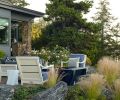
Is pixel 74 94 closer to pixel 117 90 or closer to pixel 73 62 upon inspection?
pixel 117 90

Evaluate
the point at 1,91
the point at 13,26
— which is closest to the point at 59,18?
the point at 13,26

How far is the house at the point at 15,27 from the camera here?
15710 millimetres

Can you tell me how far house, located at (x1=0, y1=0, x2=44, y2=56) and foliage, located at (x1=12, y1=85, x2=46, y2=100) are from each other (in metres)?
7.27

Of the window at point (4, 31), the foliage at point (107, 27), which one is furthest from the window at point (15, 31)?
the foliage at point (107, 27)

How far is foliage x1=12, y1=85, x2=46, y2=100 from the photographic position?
26.1 ft

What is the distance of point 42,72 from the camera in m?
9.31

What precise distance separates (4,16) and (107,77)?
7.36 meters

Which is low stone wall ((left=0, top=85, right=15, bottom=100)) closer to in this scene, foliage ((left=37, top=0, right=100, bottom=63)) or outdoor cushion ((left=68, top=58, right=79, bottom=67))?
outdoor cushion ((left=68, top=58, right=79, bottom=67))

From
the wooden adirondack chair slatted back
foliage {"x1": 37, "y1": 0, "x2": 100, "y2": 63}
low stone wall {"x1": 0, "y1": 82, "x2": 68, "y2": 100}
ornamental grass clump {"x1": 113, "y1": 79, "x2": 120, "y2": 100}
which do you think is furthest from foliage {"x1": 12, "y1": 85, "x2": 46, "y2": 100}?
foliage {"x1": 37, "y1": 0, "x2": 100, "y2": 63}

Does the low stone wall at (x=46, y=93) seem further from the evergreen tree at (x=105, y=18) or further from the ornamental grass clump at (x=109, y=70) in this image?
the evergreen tree at (x=105, y=18)

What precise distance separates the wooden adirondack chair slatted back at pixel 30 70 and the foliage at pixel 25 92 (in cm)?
56

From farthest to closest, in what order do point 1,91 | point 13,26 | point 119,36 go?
point 119,36
point 13,26
point 1,91

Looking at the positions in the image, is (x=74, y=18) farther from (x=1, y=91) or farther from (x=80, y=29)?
(x=1, y=91)

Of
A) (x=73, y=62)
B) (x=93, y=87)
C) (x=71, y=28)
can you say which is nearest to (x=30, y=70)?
(x=93, y=87)
